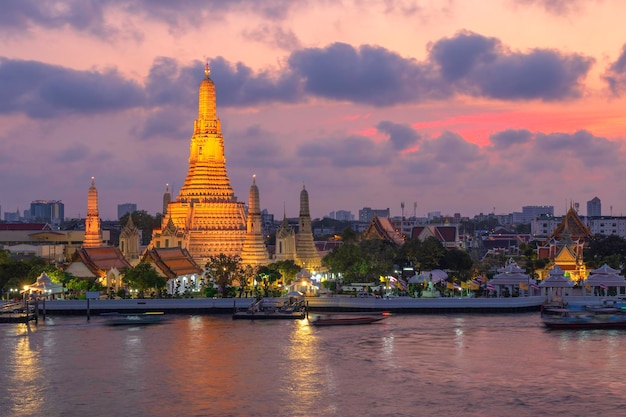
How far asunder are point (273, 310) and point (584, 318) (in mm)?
17063

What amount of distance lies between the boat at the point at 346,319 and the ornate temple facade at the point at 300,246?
20063 millimetres

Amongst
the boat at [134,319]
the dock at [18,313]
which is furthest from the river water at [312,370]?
the dock at [18,313]

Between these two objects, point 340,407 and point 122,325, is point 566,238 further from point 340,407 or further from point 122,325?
point 340,407

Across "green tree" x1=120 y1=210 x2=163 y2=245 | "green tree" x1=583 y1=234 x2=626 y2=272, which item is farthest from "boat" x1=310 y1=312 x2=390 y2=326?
"green tree" x1=120 y1=210 x2=163 y2=245

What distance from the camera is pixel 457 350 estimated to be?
47719 millimetres

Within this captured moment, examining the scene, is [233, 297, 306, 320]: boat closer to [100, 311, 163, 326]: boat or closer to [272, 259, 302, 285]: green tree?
[100, 311, 163, 326]: boat

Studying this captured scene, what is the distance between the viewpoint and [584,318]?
57938mm

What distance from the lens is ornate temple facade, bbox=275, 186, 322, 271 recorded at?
82.9 m

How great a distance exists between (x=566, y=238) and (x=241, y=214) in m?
25.0

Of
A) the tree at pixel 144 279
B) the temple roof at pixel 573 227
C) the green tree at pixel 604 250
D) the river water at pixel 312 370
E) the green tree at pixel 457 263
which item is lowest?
the river water at pixel 312 370

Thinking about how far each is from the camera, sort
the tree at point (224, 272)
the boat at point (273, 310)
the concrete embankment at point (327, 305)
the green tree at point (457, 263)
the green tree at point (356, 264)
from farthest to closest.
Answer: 1. the green tree at point (457, 263)
2. the green tree at point (356, 264)
3. the tree at point (224, 272)
4. the concrete embankment at point (327, 305)
5. the boat at point (273, 310)

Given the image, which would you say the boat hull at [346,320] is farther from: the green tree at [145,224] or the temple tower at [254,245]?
the green tree at [145,224]

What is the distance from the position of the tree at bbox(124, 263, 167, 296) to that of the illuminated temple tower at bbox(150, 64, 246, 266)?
1186 cm

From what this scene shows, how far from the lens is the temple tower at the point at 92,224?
8475 centimetres
